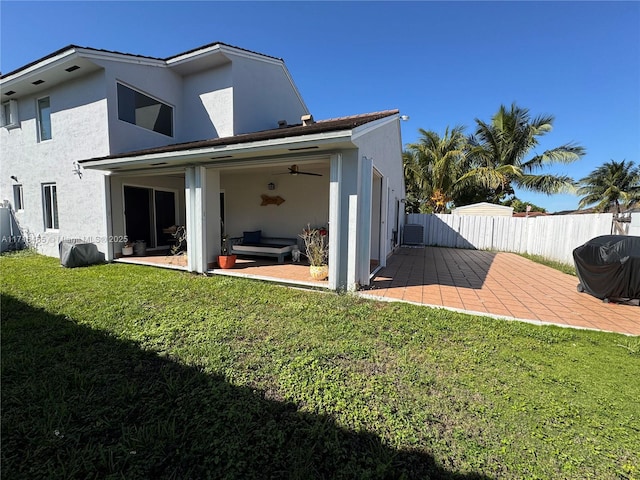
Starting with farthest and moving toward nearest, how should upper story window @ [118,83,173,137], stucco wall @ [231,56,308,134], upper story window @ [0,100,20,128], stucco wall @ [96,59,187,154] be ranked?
upper story window @ [0,100,20,128]
stucco wall @ [231,56,308,134]
upper story window @ [118,83,173,137]
stucco wall @ [96,59,187,154]

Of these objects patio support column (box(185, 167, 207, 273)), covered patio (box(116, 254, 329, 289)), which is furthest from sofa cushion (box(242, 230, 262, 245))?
patio support column (box(185, 167, 207, 273))

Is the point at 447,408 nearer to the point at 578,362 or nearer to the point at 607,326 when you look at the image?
the point at 578,362

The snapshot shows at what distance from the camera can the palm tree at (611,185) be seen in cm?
2253

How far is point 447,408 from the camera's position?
101 inches

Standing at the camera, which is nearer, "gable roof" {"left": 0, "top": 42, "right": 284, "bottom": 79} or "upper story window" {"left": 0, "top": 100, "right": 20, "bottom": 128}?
"gable roof" {"left": 0, "top": 42, "right": 284, "bottom": 79}

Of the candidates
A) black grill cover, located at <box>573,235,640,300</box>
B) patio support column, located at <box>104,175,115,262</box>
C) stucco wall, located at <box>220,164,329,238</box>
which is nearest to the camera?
black grill cover, located at <box>573,235,640,300</box>

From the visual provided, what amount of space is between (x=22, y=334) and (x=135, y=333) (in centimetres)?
154

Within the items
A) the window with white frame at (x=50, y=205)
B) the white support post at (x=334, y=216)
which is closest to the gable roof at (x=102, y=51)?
the window with white frame at (x=50, y=205)

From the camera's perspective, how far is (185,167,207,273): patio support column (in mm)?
7418

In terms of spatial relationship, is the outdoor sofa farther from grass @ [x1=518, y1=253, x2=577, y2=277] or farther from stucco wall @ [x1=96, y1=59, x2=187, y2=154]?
grass @ [x1=518, y1=253, x2=577, y2=277]

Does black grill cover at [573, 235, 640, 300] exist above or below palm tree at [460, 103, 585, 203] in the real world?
below

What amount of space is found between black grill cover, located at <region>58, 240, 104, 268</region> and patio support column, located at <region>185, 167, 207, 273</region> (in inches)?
155

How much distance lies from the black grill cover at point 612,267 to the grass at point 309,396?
2336 millimetres

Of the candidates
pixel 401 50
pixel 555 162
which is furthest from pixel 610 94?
pixel 401 50
